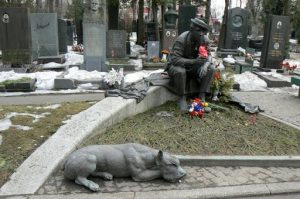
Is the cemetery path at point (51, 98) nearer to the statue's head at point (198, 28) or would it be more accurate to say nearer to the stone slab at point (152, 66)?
the statue's head at point (198, 28)

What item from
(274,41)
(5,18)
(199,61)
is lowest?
(199,61)

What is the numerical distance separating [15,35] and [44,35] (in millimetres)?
1794

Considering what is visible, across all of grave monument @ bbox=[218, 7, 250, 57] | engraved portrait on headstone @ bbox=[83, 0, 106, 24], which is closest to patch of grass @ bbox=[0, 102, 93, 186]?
engraved portrait on headstone @ bbox=[83, 0, 106, 24]

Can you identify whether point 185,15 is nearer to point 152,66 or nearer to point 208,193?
point 152,66

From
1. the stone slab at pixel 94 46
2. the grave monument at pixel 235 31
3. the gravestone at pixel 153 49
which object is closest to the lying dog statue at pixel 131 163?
the stone slab at pixel 94 46

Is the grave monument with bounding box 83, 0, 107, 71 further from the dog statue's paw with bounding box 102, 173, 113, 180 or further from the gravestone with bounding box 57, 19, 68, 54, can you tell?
the dog statue's paw with bounding box 102, 173, 113, 180

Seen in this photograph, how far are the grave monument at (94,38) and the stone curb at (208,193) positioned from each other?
963cm

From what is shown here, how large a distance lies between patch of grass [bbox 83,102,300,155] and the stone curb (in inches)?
33.9

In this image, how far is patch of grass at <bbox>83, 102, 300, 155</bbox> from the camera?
4.86m

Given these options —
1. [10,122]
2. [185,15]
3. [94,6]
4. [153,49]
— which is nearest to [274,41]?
[185,15]

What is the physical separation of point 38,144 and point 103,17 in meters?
9.12

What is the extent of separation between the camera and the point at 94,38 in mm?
12789

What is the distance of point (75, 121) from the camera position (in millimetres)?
5055

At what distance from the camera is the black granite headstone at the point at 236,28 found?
18016 mm
